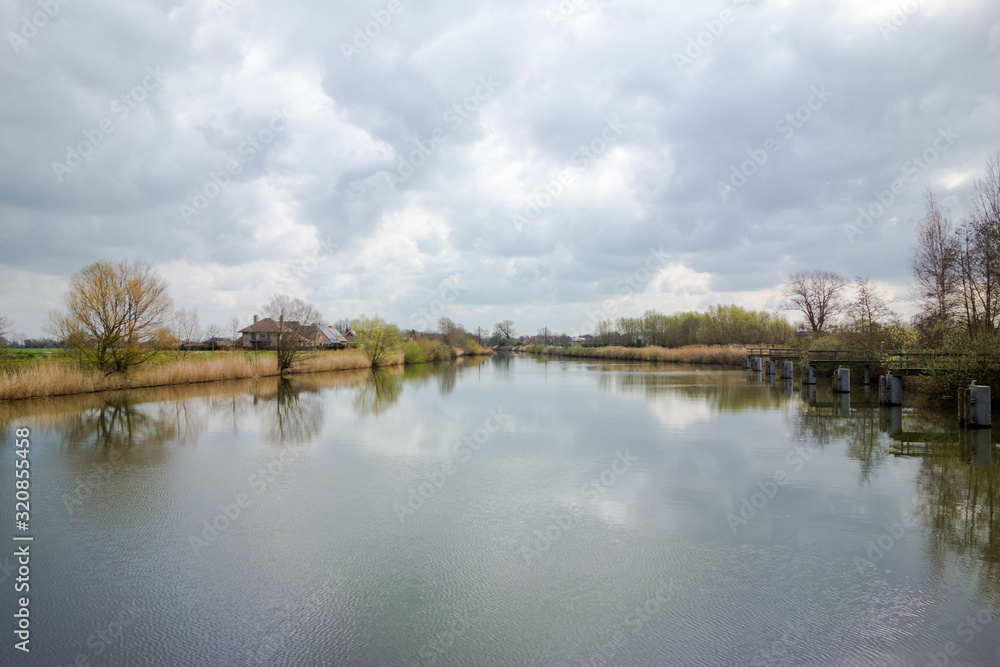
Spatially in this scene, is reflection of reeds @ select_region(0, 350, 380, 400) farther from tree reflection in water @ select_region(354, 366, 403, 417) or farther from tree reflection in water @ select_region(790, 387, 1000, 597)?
tree reflection in water @ select_region(790, 387, 1000, 597)

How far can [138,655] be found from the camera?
3.27m

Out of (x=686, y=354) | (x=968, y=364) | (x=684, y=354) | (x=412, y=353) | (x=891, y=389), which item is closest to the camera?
(x=968, y=364)

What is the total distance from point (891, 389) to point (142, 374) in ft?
81.3

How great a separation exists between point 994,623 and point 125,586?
6.30 meters

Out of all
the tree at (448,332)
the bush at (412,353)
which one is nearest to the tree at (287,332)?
the bush at (412,353)

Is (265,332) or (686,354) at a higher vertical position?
(265,332)

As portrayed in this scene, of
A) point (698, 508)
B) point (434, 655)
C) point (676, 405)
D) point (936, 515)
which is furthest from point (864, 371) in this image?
point (434, 655)

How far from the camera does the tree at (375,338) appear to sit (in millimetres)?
38125

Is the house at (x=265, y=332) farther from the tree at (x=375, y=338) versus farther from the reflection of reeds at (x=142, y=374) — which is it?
the tree at (x=375, y=338)

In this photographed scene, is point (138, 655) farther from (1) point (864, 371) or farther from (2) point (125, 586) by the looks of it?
(1) point (864, 371)

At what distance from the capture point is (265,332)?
4372 cm

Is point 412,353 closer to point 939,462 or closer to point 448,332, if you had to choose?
point 448,332

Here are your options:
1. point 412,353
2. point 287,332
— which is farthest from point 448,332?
point 287,332

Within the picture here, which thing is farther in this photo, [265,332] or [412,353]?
[412,353]
